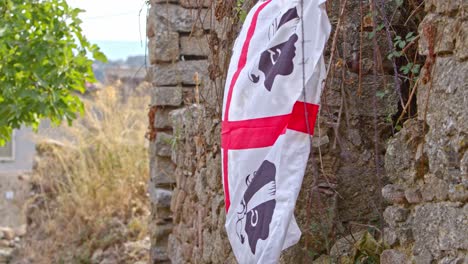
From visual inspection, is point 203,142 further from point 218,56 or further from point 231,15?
point 231,15

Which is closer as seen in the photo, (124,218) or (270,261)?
(270,261)

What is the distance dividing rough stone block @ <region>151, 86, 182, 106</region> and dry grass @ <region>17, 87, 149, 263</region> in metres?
2.55

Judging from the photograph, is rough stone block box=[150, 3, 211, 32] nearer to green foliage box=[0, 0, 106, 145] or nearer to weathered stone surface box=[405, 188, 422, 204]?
green foliage box=[0, 0, 106, 145]

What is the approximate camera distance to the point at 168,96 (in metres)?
8.02

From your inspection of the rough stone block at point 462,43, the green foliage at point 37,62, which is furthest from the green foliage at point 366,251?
the green foliage at point 37,62

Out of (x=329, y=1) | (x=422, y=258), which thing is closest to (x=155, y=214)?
(x=329, y=1)

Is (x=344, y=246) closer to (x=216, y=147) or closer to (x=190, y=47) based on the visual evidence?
(x=216, y=147)

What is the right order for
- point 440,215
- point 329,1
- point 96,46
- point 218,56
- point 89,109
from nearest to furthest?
point 440,215, point 329,1, point 218,56, point 96,46, point 89,109

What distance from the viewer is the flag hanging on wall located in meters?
3.29

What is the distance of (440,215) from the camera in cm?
281

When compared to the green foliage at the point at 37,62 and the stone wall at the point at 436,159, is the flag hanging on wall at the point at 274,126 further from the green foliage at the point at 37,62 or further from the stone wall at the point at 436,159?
the green foliage at the point at 37,62

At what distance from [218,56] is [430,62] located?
2.18m

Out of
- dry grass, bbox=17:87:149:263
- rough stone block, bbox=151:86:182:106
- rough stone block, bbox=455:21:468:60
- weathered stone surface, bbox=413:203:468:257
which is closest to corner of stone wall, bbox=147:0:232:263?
rough stone block, bbox=151:86:182:106

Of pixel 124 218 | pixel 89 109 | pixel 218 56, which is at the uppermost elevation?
pixel 218 56
